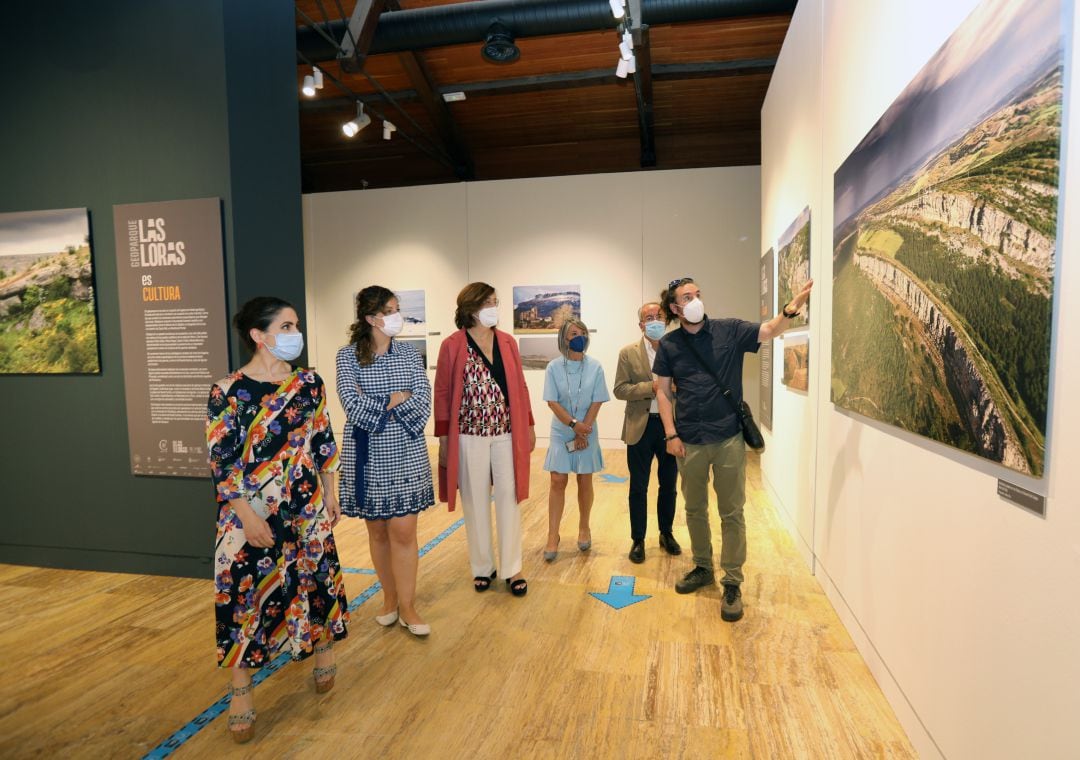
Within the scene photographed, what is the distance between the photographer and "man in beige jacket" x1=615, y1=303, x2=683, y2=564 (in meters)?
4.12

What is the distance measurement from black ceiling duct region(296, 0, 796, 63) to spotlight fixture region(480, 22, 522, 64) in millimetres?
47

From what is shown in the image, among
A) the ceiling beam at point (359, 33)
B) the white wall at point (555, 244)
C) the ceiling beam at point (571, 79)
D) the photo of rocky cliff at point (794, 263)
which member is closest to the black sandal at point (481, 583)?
the photo of rocky cliff at point (794, 263)

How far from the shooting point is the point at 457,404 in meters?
3.46

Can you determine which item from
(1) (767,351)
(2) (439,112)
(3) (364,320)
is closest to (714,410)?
(3) (364,320)

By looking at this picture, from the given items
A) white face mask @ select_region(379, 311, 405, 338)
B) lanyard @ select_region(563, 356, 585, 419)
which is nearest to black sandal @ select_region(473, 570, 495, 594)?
lanyard @ select_region(563, 356, 585, 419)

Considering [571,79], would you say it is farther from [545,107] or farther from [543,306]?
[543,306]

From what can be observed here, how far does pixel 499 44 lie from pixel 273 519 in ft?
21.0

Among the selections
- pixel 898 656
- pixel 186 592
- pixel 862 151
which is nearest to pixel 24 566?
pixel 186 592

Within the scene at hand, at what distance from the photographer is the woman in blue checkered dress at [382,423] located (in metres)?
3.01

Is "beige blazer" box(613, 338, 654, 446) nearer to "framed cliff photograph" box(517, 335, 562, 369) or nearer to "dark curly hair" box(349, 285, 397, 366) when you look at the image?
"dark curly hair" box(349, 285, 397, 366)

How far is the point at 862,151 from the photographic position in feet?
9.48

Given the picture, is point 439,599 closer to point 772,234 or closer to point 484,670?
point 484,670

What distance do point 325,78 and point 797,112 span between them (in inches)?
283

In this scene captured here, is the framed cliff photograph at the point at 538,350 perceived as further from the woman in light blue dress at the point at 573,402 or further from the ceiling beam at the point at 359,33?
the woman in light blue dress at the point at 573,402
